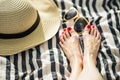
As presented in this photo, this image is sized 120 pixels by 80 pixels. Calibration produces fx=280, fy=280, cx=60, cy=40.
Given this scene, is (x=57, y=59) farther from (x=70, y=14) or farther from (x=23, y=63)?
(x=70, y=14)

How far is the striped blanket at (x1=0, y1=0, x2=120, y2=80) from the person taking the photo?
1.19 metres

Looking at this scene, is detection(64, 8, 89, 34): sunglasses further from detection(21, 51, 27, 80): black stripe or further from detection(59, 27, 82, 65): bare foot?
detection(21, 51, 27, 80): black stripe

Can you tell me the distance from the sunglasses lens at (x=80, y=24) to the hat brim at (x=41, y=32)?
89 mm

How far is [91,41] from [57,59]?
208 millimetres

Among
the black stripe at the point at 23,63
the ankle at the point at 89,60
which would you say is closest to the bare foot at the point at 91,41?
the ankle at the point at 89,60

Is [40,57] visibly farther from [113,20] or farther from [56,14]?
[113,20]

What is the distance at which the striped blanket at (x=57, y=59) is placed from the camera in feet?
3.90

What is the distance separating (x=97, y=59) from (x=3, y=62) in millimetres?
415

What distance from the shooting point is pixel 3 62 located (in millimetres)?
1197

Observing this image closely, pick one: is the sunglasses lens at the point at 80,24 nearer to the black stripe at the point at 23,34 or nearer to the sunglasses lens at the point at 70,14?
the sunglasses lens at the point at 70,14

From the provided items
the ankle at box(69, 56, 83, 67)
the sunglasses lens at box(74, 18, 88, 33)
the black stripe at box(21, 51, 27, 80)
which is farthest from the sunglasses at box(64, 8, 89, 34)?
the black stripe at box(21, 51, 27, 80)

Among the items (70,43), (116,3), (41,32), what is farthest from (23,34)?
(116,3)

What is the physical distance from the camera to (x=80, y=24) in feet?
4.48

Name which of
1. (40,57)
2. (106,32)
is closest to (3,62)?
(40,57)
